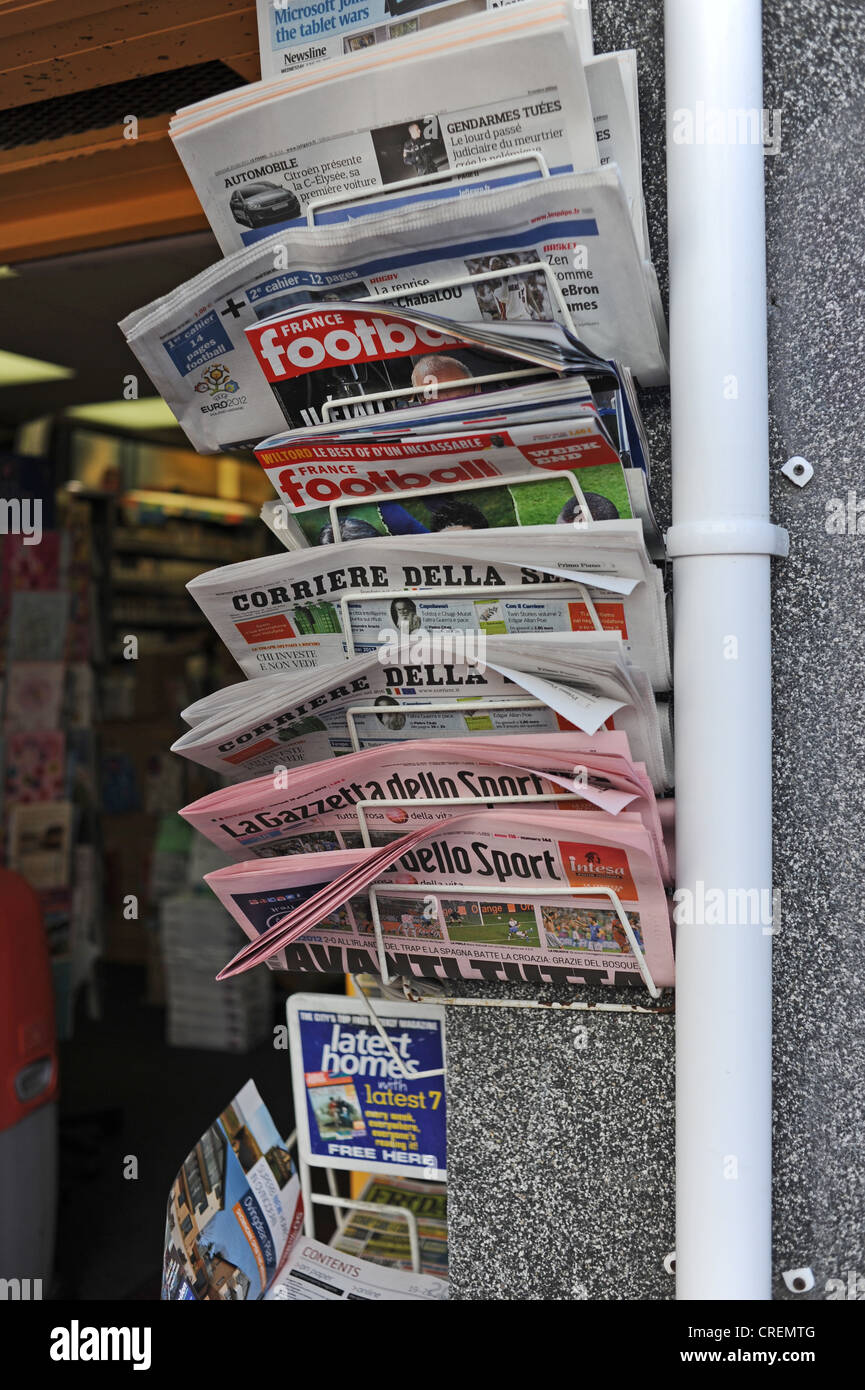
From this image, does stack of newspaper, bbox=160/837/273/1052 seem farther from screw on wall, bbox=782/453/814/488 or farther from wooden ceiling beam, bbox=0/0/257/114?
screw on wall, bbox=782/453/814/488

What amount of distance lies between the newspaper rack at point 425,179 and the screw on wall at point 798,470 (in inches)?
11.1

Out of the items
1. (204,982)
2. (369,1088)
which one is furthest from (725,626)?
(204,982)

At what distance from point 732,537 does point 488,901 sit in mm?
339

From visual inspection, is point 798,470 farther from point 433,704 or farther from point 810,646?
point 433,704

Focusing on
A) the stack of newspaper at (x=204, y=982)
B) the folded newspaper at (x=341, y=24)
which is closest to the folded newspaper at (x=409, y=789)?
the folded newspaper at (x=341, y=24)

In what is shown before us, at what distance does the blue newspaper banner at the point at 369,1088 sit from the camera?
0.99 meters

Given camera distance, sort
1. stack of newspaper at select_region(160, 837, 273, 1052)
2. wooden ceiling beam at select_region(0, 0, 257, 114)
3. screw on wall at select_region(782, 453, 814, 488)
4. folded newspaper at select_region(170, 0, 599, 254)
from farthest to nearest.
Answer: stack of newspaper at select_region(160, 837, 273, 1052) < wooden ceiling beam at select_region(0, 0, 257, 114) < screw on wall at select_region(782, 453, 814, 488) < folded newspaper at select_region(170, 0, 599, 254)

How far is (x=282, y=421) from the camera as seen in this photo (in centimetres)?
88

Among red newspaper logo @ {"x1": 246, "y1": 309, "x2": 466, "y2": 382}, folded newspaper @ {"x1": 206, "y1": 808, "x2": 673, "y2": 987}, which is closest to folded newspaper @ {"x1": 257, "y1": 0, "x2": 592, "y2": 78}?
red newspaper logo @ {"x1": 246, "y1": 309, "x2": 466, "y2": 382}

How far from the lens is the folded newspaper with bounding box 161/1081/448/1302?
99cm

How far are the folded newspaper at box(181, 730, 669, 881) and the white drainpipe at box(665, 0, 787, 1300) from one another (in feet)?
0.22

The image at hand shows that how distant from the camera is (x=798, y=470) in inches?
31.7
